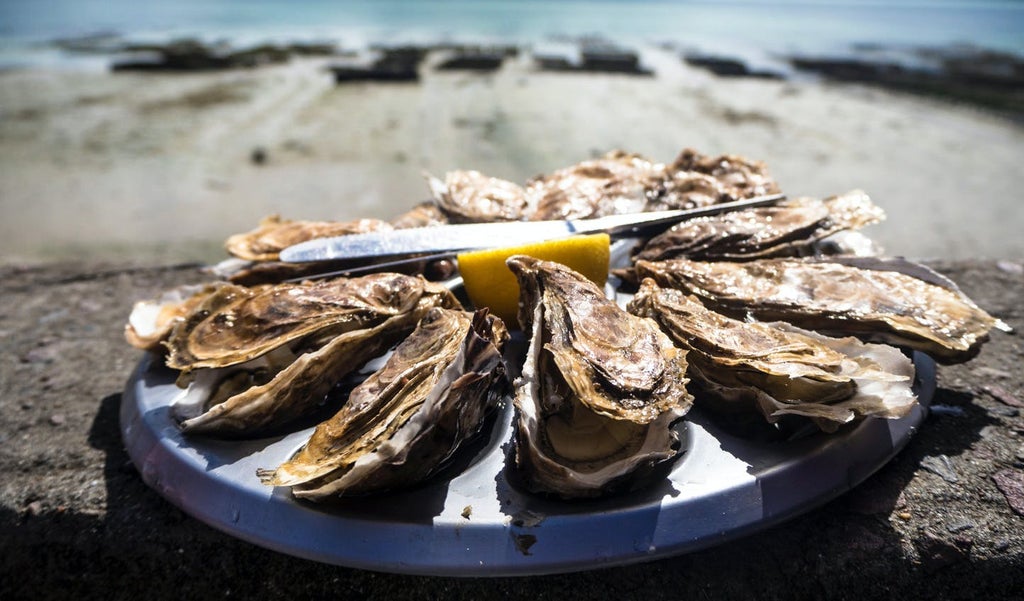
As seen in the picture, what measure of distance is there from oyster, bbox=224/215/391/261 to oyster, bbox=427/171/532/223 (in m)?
0.25

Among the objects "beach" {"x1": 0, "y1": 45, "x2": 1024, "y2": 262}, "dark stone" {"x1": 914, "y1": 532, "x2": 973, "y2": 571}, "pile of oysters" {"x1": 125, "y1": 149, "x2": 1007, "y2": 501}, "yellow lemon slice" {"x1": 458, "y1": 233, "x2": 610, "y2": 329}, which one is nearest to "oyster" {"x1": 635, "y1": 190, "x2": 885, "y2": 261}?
"pile of oysters" {"x1": 125, "y1": 149, "x2": 1007, "y2": 501}

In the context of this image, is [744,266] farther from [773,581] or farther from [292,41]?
[292,41]

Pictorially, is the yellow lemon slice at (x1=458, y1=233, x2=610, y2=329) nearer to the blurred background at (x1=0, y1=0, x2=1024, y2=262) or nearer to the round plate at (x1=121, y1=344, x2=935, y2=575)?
the round plate at (x1=121, y1=344, x2=935, y2=575)

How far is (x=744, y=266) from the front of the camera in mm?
1835

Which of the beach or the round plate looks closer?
the round plate

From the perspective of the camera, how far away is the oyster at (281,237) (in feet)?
6.72

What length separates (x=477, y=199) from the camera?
7.30 feet

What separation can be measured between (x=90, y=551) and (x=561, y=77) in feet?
31.0

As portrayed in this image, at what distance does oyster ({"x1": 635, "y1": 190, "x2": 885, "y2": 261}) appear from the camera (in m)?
1.96

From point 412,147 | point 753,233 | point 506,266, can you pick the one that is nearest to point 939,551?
point 753,233

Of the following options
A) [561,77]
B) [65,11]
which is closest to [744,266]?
[561,77]

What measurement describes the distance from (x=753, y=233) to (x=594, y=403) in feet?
3.68

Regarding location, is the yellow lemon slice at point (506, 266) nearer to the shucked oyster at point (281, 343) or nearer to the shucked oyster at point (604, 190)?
the shucked oyster at point (281, 343)

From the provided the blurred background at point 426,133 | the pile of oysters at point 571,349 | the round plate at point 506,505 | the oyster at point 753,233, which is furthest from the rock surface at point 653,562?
the blurred background at point 426,133
